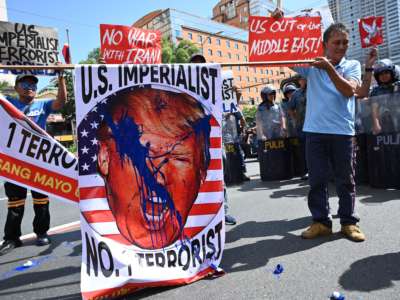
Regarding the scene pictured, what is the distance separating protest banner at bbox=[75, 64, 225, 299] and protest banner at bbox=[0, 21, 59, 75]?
0.94m

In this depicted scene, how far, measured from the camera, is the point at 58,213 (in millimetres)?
6031

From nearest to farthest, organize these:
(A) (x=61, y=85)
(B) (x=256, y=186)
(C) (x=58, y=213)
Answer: (A) (x=61, y=85) < (C) (x=58, y=213) < (B) (x=256, y=186)

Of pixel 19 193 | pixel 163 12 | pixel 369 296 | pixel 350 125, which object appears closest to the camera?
pixel 369 296

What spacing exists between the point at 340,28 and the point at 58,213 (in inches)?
204

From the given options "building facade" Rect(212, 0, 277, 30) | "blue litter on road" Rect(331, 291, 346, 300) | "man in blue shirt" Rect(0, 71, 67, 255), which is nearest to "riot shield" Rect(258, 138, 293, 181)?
"man in blue shirt" Rect(0, 71, 67, 255)

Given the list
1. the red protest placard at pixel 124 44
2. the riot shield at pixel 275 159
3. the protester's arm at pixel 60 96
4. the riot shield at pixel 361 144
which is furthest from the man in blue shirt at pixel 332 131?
the riot shield at pixel 275 159

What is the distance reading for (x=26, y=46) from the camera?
3.19 metres

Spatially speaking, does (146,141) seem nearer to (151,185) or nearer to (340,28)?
(151,185)

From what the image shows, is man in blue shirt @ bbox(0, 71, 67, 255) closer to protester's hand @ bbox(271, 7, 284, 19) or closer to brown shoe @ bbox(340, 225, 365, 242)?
protester's hand @ bbox(271, 7, 284, 19)

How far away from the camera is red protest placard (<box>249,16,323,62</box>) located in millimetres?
4580

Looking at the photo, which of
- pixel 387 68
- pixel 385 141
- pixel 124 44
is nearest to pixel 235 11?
pixel 124 44

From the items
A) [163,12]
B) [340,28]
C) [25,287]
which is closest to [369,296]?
[340,28]

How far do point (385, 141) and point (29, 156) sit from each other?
483 centimetres

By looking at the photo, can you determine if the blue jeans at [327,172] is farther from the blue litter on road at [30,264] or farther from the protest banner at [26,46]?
the blue litter on road at [30,264]
